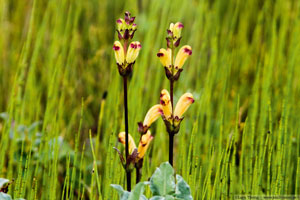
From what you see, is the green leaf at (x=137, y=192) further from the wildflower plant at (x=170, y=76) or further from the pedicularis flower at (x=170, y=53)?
the pedicularis flower at (x=170, y=53)

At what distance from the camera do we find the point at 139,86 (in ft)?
5.86

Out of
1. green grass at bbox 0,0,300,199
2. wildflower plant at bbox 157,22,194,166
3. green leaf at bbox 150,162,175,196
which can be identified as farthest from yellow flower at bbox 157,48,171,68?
green grass at bbox 0,0,300,199

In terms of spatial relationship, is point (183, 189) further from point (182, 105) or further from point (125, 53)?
point (125, 53)

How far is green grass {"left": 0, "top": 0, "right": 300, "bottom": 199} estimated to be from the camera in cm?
157

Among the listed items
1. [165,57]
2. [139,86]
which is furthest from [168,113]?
A: [139,86]

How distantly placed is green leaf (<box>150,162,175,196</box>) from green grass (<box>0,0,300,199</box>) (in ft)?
0.99

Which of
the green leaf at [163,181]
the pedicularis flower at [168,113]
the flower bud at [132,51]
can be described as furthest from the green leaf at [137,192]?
the flower bud at [132,51]

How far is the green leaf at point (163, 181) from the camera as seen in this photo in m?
0.93

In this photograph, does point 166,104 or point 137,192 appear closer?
point 137,192

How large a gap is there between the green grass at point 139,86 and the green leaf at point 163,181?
0.30 m

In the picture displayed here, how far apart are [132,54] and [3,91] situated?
59.8 inches

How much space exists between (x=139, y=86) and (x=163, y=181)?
2.91 ft

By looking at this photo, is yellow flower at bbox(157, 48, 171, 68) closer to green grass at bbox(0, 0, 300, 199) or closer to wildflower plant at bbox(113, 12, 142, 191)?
wildflower plant at bbox(113, 12, 142, 191)

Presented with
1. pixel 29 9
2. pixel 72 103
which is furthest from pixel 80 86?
pixel 29 9
